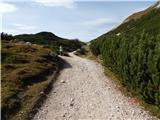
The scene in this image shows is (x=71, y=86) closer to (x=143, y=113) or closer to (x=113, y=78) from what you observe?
(x=113, y=78)

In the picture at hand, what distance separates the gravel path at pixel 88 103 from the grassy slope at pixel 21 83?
102cm

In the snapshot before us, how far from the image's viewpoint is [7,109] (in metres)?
22.3

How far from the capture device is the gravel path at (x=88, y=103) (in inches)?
899

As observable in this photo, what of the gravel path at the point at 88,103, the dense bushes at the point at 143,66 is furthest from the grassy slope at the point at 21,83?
the dense bushes at the point at 143,66

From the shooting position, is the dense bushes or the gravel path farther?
the gravel path

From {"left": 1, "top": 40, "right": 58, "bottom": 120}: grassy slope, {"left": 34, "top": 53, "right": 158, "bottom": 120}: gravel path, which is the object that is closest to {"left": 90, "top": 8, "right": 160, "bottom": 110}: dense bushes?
{"left": 34, "top": 53, "right": 158, "bottom": 120}: gravel path

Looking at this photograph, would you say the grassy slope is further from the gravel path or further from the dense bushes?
the dense bushes

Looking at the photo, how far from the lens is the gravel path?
22.8m

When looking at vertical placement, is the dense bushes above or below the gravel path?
above

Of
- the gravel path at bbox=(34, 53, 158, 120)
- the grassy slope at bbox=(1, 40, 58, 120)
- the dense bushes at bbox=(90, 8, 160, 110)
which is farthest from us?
the gravel path at bbox=(34, 53, 158, 120)

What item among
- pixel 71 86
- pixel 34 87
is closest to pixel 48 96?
pixel 34 87

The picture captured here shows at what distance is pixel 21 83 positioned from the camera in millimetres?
29391

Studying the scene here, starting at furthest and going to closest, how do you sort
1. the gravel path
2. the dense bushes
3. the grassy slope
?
the gravel path → the dense bushes → the grassy slope

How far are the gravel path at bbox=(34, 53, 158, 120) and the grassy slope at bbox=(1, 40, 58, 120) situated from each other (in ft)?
3.36
